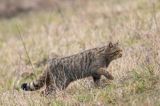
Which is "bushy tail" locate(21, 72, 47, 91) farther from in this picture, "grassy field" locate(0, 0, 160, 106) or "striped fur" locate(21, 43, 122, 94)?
"grassy field" locate(0, 0, 160, 106)

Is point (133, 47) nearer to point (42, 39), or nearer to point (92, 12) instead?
point (42, 39)

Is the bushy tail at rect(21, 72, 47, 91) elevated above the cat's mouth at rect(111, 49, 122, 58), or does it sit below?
below

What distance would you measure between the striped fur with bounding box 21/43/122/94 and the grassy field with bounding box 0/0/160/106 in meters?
0.17

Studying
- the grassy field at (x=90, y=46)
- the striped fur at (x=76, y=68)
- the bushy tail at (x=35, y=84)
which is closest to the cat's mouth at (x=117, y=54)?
the striped fur at (x=76, y=68)

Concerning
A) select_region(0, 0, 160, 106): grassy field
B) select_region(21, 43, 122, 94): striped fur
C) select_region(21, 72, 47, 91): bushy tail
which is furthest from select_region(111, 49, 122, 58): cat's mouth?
select_region(21, 72, 47, 91): bushy tail

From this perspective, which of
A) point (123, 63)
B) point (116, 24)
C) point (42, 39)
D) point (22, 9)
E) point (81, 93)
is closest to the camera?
point (81, 93)

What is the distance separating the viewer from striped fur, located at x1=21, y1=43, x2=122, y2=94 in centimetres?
974

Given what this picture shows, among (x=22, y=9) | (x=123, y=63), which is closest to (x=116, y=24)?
(x=123, y=63)

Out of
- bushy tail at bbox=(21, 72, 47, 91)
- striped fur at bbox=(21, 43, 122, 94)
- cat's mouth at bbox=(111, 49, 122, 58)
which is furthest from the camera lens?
cat's mouth at bbox=(111, 49, 122, 58)

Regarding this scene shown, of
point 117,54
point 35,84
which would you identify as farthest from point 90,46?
point 35,84

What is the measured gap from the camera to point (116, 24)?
47.3 feet

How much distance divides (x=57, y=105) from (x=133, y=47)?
10.8 feet

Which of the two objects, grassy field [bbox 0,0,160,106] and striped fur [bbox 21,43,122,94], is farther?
striped fur [bbox 21,43,122,94]

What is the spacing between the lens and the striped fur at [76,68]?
384 inches
